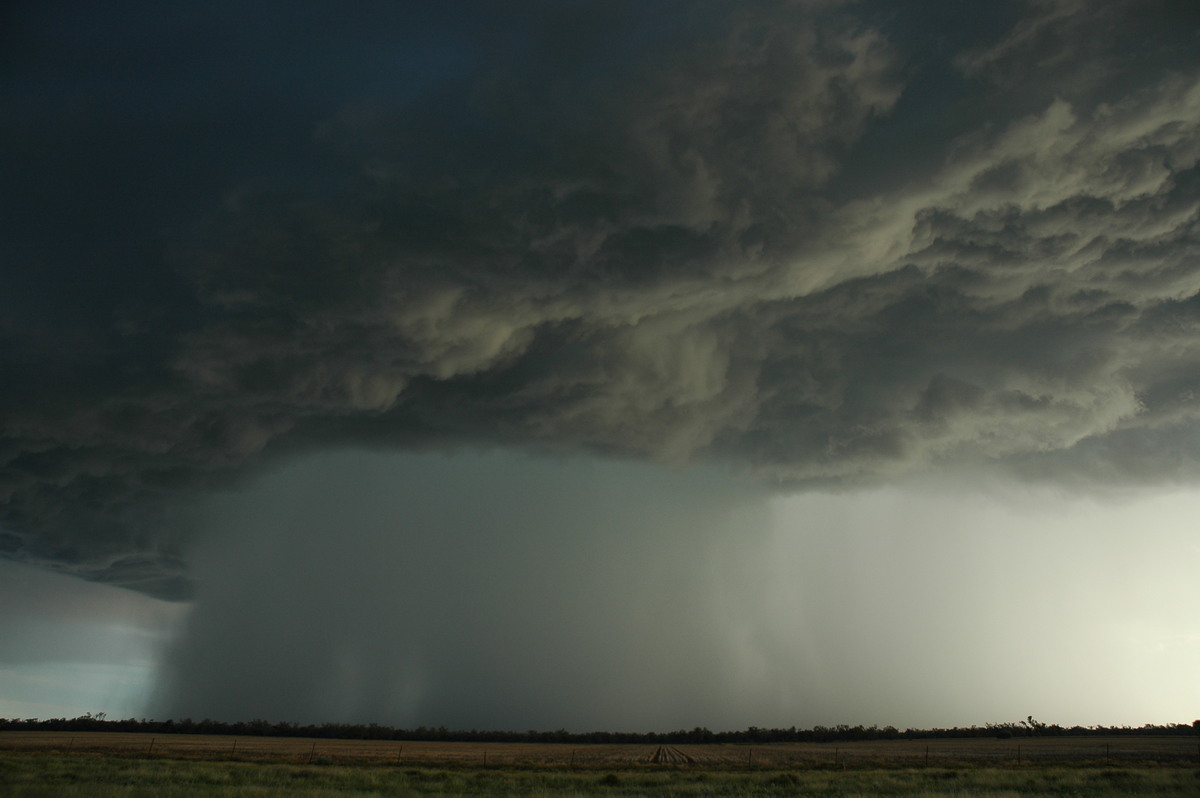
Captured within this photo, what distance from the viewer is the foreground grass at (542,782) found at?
35.1m

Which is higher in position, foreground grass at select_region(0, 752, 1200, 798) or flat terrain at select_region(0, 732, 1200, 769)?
foreground grass at select_region(0, 752, 1200, 798)

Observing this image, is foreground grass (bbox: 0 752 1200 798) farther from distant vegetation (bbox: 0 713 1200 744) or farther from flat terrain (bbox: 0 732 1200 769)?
distant vegetation (bbox: 0 713 1200 744)

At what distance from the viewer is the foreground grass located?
3506 cm

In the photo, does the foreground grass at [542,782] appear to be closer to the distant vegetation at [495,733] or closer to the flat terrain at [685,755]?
the flat terrain at [685,755]

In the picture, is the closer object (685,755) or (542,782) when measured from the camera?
(542,782)

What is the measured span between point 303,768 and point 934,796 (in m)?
45.3

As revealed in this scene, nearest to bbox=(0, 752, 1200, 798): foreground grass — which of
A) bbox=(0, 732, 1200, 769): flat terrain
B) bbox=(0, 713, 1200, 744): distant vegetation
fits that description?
bbox=(0, 732, 1200, 769): flat terrain

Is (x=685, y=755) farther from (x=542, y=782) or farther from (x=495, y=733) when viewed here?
(x=495, y=733)

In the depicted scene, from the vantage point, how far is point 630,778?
154ft

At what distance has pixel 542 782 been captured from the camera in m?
44.9

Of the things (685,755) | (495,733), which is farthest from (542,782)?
(495,733)

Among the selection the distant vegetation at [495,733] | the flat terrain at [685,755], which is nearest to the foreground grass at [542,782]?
the flat terrain at [685,755]

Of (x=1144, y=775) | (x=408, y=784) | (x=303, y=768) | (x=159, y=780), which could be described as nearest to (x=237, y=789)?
(x=159, y=780)

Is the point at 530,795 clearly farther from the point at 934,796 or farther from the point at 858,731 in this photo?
the point at 858,731
